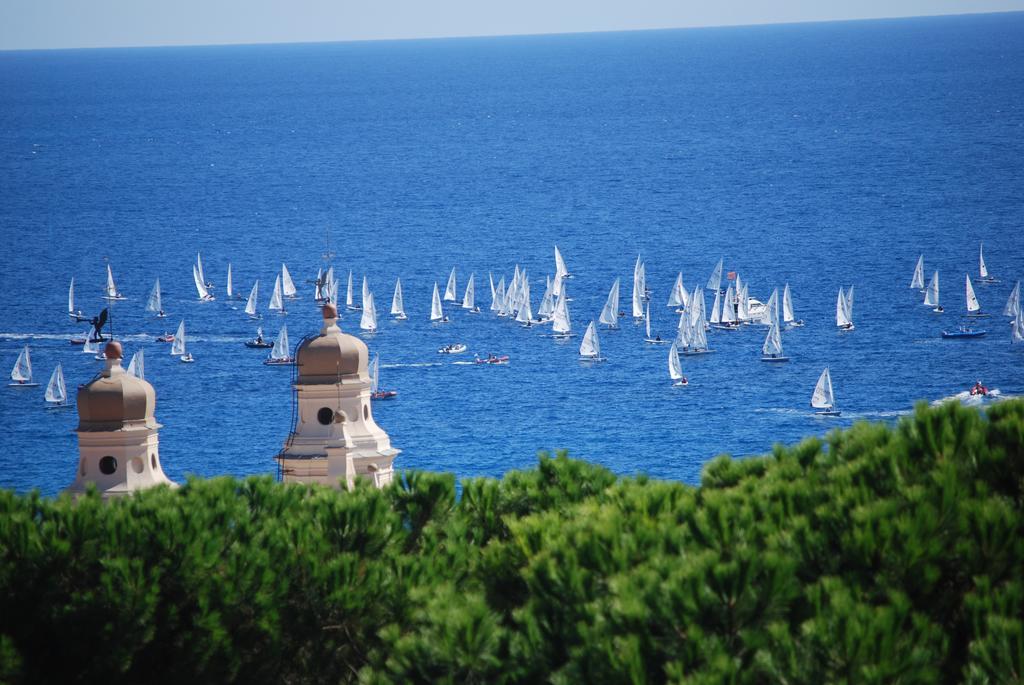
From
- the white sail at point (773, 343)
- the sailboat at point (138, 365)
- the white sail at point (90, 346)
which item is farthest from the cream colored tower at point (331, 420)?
the white sail at point (90, 346)

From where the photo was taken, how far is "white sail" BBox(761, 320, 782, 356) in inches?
6437

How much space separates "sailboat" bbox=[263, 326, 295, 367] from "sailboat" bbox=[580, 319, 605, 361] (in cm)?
2719

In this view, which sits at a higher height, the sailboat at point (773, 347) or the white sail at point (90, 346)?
the white sail at point (90, 346)

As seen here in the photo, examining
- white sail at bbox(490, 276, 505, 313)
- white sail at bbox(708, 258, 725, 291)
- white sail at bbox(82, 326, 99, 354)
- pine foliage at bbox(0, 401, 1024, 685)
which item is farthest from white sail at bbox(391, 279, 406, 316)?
pine foliage at bbox(0, 401, 1024, 685)

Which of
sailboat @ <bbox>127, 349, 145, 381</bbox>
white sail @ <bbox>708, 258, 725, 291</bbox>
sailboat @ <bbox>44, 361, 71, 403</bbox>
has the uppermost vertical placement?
white sail @ <bbox>708, 258, 725, 291</bbox>

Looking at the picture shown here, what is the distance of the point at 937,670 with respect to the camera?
2867cm

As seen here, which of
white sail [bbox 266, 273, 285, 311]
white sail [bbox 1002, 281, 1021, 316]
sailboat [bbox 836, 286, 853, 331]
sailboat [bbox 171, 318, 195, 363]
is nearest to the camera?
sailboat [bbox 171, 318, 195, 363]

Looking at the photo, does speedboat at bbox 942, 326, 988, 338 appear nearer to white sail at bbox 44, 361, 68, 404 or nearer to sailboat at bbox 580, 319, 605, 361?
sailboat at bbox 580, 319, 605, 361

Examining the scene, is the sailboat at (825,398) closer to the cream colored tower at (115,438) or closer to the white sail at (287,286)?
the white sail at (287,286)

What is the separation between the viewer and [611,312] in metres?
183

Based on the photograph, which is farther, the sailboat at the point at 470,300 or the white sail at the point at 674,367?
the sailboat at the point at 470,300

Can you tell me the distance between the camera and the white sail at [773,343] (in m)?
164

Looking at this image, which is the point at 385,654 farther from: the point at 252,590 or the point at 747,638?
the point at 747,638

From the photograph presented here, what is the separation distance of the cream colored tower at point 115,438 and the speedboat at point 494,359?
369 feet
